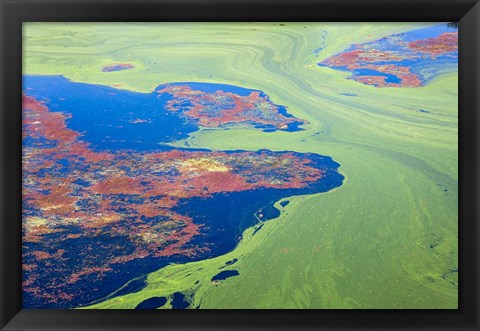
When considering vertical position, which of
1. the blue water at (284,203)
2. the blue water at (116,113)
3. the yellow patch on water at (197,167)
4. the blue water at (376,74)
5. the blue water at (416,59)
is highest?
the blue water at (416,59)

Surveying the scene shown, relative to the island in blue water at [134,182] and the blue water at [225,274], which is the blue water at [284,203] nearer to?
the island in blue water at [134,182]

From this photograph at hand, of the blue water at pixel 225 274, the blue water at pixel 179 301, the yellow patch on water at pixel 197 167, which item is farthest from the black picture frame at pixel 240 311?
the yellow patch on water at pixel 197 167

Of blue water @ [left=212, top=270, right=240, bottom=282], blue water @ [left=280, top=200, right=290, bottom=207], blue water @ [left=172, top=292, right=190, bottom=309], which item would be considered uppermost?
blue water @ [left=280, top=200, right=290, bottom=207]

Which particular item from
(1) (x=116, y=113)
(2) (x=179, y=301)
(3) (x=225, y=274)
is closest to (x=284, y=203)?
(3) (x=225, y=274)

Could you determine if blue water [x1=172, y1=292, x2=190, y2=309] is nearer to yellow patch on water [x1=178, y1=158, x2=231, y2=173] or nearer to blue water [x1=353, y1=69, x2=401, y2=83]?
yellow patch on water [x1=178, y1=158, x2=231, y2=173]

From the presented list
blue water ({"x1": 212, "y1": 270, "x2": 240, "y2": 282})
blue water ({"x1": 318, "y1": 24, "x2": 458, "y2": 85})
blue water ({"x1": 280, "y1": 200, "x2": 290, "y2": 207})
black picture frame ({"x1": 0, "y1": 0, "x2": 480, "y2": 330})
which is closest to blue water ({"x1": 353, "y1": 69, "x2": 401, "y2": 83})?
blue water ({"x1": 318, "y1": 24, "x2": 458, "y2": 85})

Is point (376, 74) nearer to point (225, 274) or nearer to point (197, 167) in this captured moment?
point (197, 167)

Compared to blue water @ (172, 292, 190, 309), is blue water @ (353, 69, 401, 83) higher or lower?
higher

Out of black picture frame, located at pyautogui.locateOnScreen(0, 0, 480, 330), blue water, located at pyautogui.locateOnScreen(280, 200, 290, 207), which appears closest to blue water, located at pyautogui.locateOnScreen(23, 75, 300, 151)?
black picture frame, located at pyautogui.locateOnScreen(0, 0, 480, 330)
